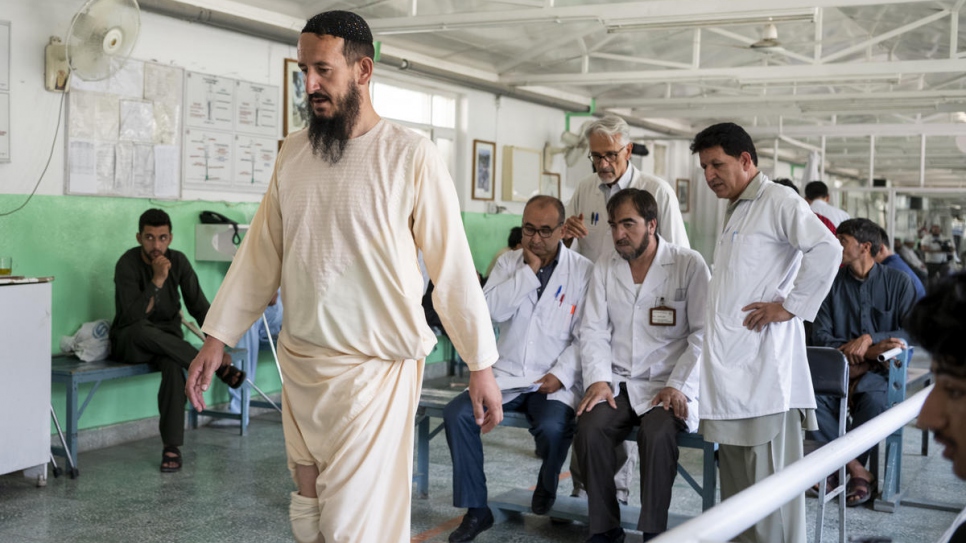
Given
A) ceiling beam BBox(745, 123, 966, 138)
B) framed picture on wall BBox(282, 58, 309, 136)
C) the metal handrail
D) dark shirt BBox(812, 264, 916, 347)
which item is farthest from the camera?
ceiling beam BBox(745, 123, 966, 138)

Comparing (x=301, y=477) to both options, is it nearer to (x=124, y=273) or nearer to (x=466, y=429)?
(x=466, y=429)

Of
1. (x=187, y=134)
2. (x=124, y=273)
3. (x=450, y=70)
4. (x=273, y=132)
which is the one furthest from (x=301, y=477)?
(x=450, y=70)

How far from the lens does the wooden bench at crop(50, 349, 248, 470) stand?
17.3 ft

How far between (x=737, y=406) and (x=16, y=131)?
4.18 m

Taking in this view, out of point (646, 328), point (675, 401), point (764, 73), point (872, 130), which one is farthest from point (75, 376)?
point (872, 130)

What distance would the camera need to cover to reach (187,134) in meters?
6.51

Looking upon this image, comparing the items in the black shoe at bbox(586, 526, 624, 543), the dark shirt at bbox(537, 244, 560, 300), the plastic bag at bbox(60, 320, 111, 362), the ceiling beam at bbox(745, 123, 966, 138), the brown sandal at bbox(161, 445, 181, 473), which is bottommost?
the brown sandal at bbox(161, 445, 181, 473)

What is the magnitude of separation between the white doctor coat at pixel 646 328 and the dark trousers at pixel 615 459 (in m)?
0.11

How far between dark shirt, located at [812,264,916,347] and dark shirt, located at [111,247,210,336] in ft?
11.0

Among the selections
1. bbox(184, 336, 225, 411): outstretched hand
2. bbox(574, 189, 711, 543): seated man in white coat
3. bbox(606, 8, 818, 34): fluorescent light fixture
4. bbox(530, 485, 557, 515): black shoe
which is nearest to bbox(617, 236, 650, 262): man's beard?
bbox(574, 189, 711, 543): seated man in white coat

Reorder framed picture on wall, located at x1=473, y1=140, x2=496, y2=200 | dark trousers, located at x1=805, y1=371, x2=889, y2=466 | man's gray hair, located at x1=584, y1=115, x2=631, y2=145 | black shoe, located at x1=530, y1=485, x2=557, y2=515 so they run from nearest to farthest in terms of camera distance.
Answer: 1. black shoe, located at x1=530, y1=485, x2=557, y2=515
2. man's gray hair, located at x1=584, y1=115, x2=631, y2=145
3. dark trousers, located at x1=805, y1=371, x2=889, y2=466
4. framed picture on wall, located at x1=473, y1=140, x2=496, y2=200

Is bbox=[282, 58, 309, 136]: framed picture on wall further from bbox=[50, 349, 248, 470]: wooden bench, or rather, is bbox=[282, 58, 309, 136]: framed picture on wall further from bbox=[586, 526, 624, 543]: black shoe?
bbox=[586, 526, 624, 543]: black shoe

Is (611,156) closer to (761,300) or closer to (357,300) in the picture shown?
(761,300)

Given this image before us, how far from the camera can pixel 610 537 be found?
12.9 feet
